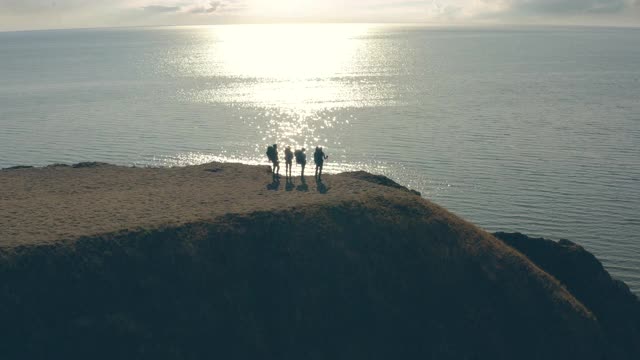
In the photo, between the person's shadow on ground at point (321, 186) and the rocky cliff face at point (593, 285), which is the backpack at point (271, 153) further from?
the rocky cliff face at point (593, 285)

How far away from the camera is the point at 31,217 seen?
35.3 m

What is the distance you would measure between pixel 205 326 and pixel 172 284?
107 inches

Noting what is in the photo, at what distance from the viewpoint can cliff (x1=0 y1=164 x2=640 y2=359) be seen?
30.3 metres

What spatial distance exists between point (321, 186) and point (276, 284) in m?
9.20

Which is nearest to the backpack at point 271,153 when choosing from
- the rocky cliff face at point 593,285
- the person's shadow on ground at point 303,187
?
the person's shadow on ground at point 303,187

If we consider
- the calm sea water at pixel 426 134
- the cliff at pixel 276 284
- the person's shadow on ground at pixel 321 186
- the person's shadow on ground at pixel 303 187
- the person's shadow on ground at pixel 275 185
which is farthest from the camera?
the calm sea water at pixel 426 134

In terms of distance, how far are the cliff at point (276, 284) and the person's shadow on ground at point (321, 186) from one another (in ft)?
1.00

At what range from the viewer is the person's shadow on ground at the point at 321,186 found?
39.6 meters

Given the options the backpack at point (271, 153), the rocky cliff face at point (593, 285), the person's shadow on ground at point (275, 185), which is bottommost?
the rocky cliff face at point (593, 285)

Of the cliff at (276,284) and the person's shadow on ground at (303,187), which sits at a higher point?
the person's shadow on ground at (303,187)

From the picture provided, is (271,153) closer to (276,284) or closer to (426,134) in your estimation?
(276,284)

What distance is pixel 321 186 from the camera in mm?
40906

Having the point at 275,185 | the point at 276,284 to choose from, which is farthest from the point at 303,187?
the point at 276,284

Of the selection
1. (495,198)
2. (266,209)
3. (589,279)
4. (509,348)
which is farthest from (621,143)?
(266,209)
